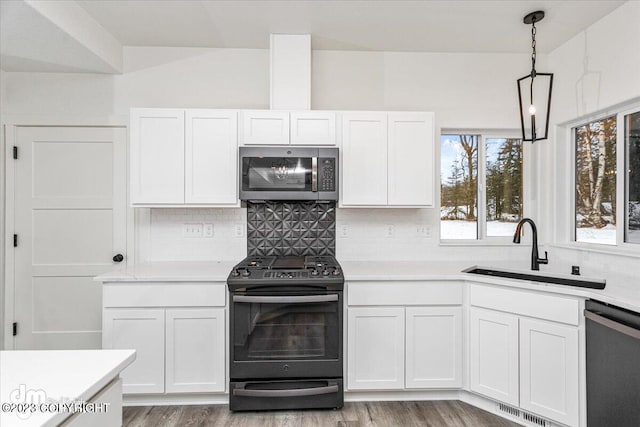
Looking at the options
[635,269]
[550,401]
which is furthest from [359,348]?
A: [635,269]

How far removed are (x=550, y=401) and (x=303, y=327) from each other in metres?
1.53

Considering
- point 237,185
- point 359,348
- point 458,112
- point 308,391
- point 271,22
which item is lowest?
point 308,391

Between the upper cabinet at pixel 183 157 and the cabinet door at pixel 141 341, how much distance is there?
2.68 ft

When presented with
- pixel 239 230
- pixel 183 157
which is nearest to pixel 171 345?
pixel 239 230

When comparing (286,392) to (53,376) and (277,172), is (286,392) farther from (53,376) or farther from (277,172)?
(53,376)

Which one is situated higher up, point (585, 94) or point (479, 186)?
point (585, 94)

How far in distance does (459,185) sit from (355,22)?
1620 millimetres

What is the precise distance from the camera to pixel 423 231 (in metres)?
3.16

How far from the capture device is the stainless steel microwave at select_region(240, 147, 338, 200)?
2.63 m

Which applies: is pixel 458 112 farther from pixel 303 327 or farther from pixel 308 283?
pixel 303 327

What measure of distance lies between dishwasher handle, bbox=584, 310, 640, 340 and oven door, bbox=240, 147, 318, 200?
5.83ft

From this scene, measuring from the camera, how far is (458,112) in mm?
3180

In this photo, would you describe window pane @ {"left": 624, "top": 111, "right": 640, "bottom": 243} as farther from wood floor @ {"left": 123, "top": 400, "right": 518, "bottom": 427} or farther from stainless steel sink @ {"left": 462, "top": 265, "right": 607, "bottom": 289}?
wood floor @ {"left": 123, "top": 400, "right": 518, "bottom": 427}

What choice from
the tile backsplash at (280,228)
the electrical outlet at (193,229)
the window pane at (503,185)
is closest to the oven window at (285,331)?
the tile backsplash at (280,228)
